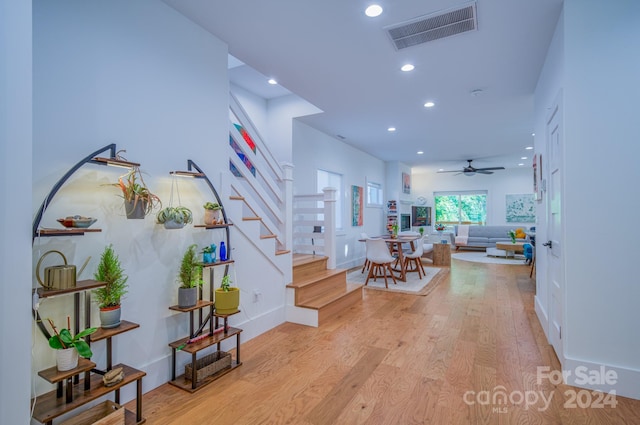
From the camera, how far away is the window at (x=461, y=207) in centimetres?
1156

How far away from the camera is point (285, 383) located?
2.29 metres

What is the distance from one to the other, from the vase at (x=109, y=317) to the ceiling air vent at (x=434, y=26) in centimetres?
286

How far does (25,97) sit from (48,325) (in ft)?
3.81

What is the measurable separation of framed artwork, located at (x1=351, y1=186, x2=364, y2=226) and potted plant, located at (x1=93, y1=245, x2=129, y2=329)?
17.8 feet

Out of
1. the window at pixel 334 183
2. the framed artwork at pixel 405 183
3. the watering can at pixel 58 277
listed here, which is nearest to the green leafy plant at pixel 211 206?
the watering can at pixel 58 277

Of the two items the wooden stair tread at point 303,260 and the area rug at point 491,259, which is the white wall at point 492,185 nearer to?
the area rug at point 491,259

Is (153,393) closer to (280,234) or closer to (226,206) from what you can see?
(226,206)

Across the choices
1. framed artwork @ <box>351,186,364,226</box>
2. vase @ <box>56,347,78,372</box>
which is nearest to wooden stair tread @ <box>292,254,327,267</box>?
vase @ <box>56,347,78,372</box>

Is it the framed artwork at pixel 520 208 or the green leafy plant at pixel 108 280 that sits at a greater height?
the framed artwork at pixel 520 208

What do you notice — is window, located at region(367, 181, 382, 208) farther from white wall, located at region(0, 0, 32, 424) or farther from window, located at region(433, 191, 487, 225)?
white wall, located at region(0, 0, 32, 424)

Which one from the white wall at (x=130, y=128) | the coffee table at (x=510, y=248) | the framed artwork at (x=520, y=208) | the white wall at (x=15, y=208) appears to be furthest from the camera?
the framed artwork at (x=520, y=208)

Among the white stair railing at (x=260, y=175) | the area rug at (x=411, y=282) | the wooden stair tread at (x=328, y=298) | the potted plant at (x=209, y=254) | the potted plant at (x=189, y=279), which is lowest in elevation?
the area rug at (x=411, y=282)

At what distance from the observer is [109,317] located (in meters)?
1.84

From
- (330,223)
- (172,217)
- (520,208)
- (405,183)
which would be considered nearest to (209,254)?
(172,217)
